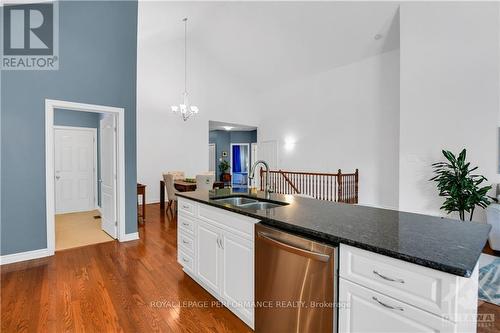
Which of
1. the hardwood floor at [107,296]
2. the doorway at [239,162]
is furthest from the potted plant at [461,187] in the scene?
the doorway at [239,162]

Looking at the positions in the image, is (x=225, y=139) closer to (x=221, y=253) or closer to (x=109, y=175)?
(x=109, y=175)

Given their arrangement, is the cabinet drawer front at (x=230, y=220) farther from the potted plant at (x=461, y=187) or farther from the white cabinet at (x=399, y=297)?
the potted plant at (x=461, y=187)

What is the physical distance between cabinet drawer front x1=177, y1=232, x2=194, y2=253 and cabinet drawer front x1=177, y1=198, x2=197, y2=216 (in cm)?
24

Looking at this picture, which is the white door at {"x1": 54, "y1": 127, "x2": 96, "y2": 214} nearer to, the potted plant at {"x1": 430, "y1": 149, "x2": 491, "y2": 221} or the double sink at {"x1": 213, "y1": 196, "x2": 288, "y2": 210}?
the double sink at {"x1": 213, "y1": 196, "x2": 288, "y2": 210}

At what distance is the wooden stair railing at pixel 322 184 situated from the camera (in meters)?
6.46

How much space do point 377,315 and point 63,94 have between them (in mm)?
4234

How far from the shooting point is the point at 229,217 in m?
1.99

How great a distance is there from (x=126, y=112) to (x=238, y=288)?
10.8 feet

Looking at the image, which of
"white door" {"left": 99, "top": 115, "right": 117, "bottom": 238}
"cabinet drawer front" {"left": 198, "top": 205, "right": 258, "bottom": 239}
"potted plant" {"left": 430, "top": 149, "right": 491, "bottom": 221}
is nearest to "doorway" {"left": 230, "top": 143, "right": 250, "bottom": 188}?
"white door" {"left": 99, "top": 115, "right": 117, "bottom": 238}

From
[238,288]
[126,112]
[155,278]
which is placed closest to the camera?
[238,288]

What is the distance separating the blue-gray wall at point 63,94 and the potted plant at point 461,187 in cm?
508

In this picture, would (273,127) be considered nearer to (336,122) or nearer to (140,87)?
(336,122)

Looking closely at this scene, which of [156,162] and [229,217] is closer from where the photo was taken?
[229,217]

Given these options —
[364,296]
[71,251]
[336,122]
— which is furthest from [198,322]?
[336,122]
